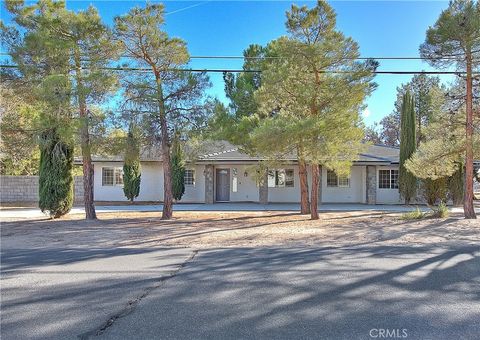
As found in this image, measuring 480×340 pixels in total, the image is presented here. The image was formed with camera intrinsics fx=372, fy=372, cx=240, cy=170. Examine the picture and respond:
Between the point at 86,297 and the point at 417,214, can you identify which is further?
the point at 417,214

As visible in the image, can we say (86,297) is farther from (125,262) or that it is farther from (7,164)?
(7,164)

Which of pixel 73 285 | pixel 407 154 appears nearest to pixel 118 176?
pixel 407 154

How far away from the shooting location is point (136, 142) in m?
13.5

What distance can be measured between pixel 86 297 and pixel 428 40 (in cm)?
1284

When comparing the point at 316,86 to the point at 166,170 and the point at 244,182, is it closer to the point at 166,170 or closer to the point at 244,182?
the point at 166,170

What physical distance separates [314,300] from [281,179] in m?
18.1

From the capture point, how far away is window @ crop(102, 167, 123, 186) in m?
23.5

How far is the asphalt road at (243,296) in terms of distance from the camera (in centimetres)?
387

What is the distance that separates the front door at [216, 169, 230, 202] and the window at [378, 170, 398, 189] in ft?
29.9

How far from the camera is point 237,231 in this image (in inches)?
443

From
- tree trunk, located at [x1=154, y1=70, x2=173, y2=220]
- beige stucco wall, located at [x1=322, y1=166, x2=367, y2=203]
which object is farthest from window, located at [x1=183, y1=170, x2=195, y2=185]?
tree trunk, located at [x1=154, y1=70, x2=173, y2=220]

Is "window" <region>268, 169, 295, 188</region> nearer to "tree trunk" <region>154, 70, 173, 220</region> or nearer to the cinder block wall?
"tree trunk" <region>154, 70, 173, 220</region>

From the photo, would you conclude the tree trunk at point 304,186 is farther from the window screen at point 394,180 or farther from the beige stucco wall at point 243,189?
the window screen at point 394,180

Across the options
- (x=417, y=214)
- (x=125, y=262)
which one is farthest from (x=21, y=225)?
(x=417, y=214)
